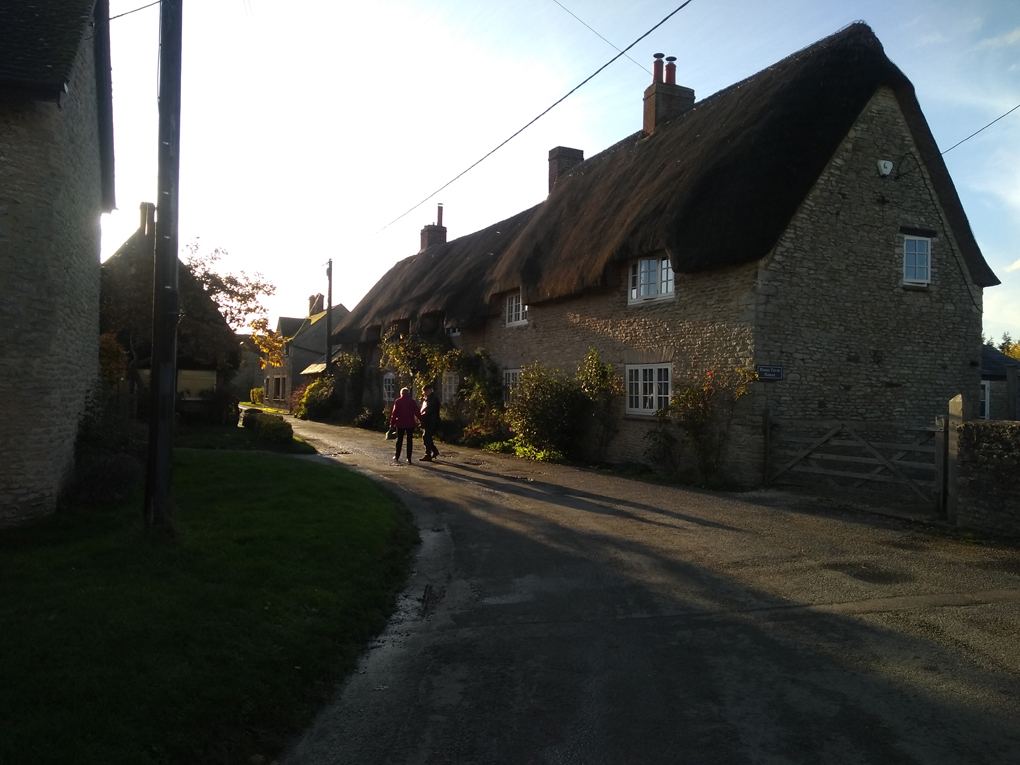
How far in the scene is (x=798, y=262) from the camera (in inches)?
567

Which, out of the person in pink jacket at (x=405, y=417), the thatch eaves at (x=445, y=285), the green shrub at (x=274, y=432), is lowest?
the green shrub at (x=274, y=432)

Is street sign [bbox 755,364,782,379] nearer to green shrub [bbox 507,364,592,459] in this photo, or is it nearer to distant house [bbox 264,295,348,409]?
green shrub [bbox 507,364,592,459]

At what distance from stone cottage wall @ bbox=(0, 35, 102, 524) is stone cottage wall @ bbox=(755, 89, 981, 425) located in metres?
10.9

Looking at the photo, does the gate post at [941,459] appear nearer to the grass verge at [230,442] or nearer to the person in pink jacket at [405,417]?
the person in pink jacket at [405,417]

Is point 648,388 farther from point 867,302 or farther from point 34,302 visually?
point 34,302

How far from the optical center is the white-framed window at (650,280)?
16438mm

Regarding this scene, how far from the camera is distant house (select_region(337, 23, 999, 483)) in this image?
46.6 feet

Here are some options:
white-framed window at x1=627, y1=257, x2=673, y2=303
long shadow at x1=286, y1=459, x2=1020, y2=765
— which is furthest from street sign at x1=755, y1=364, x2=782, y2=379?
long shadow at x1=286, y1=459, x2=1020, y2=765

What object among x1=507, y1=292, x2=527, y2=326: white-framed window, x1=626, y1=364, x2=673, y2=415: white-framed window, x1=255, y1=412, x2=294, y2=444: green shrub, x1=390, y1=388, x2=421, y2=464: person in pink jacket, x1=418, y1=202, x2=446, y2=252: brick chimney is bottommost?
x1=255, y1=412, x2=294, y2=444: green shrub

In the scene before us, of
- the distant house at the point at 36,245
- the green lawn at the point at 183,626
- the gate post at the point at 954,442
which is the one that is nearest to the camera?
the green lawn at the point at 183,626

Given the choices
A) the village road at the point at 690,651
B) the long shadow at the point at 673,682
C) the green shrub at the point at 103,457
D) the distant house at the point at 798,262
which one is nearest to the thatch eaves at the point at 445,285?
the distant house at the point at 798,262

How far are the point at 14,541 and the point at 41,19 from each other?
6.12 metres

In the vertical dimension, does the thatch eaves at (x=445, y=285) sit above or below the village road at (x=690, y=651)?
above

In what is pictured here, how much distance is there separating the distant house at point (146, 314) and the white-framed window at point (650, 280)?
10242 millimetres
